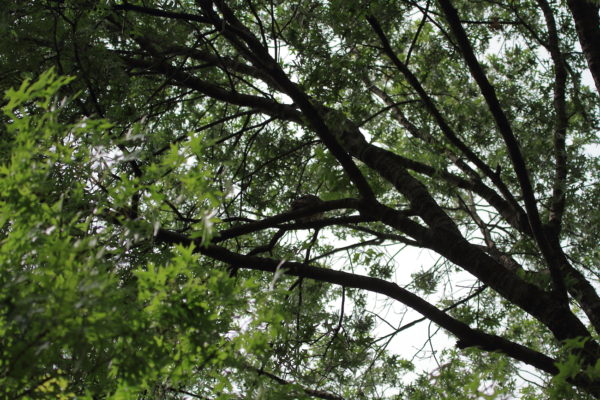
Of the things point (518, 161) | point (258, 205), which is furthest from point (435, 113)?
point (258, 205)

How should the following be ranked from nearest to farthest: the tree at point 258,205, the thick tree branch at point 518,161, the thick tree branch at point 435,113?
1. the tree at point 258,205
2. the thick tree branch at point 518,161
3. the thick tree branch at point 435,113

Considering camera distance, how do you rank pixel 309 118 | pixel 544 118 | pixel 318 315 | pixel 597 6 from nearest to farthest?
pixel 309 118
pixel 597 6
pixel 318 315
pixel 544 118

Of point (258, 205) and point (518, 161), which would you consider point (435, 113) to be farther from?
point (258, 205)

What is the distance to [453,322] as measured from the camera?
10.4 feet

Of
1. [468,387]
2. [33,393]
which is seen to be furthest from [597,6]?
[33,393]

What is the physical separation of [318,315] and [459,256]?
1455 mm

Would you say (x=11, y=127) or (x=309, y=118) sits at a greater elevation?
(x=309, y=118)

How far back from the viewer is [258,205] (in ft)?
17.6

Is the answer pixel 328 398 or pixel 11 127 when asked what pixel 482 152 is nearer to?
pixel 328 398

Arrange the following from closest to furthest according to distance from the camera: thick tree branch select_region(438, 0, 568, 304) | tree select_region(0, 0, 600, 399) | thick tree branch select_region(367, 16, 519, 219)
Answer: tree select_region(0, 0, 600, 399), thick tree branch select_region(438, 0, 568, 304), thick tree branch select_region(367, 16, 519, 219)

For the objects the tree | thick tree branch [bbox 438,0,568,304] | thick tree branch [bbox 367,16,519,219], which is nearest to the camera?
the tree

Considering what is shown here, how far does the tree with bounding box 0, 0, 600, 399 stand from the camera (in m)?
1.48

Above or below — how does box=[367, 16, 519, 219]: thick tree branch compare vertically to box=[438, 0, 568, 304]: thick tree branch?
above

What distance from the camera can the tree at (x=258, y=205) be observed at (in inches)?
58.4
